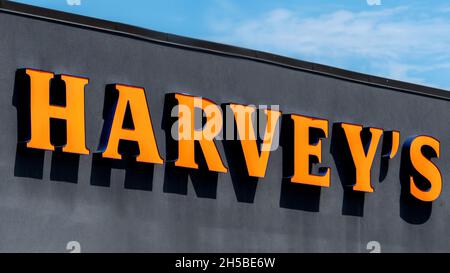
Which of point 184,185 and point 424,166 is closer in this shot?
point 184,185

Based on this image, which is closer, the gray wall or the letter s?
the gray wall

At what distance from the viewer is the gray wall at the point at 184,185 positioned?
59.7 ft

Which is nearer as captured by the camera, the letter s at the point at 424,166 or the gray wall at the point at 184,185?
the gray wall at the point at 184,185

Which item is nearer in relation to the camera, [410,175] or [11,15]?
[11,15]

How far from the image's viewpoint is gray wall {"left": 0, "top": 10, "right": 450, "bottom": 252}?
18.2 meters

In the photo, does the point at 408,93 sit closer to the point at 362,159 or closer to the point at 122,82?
the point at 362,159

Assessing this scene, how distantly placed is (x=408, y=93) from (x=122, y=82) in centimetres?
910

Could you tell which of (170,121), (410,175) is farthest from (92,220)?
(410,175)

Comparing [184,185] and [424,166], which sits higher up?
[424,166]

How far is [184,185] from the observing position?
2025 centimetres

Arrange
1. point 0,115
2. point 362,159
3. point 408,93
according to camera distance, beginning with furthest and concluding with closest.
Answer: point 408,93, point 362,159, point 0,115

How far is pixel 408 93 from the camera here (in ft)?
82.9
